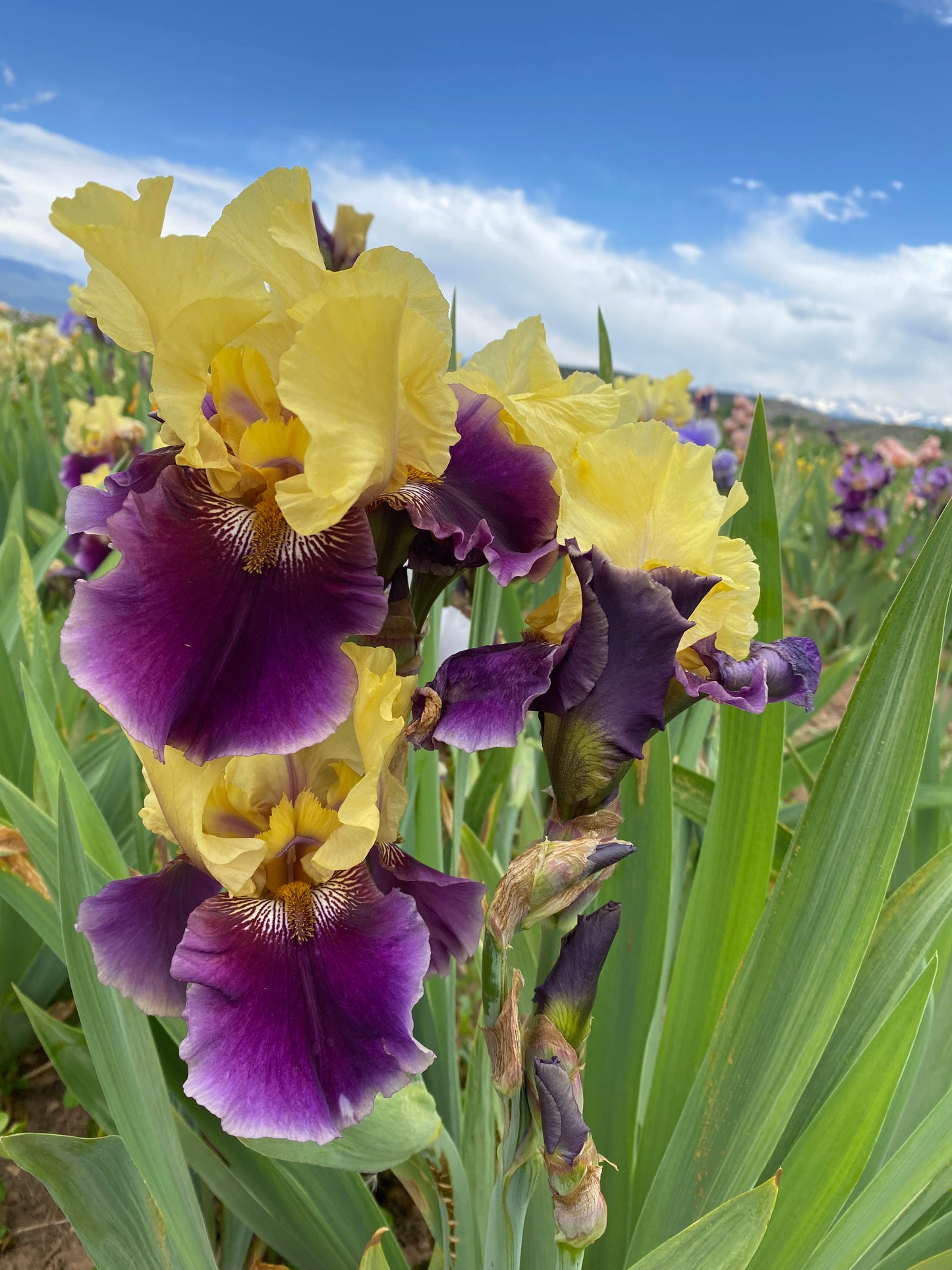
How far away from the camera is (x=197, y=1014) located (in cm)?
75

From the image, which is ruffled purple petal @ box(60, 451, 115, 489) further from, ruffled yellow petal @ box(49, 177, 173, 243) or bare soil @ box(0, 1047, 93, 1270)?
ruffled yellow petal @ box(49, 177, 173, 243)

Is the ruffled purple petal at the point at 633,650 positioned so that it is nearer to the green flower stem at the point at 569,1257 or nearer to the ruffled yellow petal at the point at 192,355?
the ruffled yellow petal at the point at 192,355

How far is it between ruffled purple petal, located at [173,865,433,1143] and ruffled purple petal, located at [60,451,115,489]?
3.56 m

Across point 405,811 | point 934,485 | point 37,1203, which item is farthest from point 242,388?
point 934,485

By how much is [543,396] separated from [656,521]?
165 millimetres

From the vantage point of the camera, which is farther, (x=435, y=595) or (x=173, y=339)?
(x=435, y=595)

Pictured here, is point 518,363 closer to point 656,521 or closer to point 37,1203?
point 656,521

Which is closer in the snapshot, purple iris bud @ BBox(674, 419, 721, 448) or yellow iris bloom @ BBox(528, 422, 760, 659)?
yellow iris bloom @ BBox(528, 422, 760, 659)

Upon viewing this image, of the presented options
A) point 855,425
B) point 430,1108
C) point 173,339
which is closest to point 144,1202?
point 430,1108

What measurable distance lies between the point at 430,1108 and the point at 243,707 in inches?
21.5

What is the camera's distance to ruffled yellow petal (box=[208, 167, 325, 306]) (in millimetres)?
748

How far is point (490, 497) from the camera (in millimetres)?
833

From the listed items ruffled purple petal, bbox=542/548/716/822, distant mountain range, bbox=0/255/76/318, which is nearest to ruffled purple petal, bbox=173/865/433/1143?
ruffled purple petal, bbox=542/548/716/822

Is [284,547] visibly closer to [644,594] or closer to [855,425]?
[644,594]
